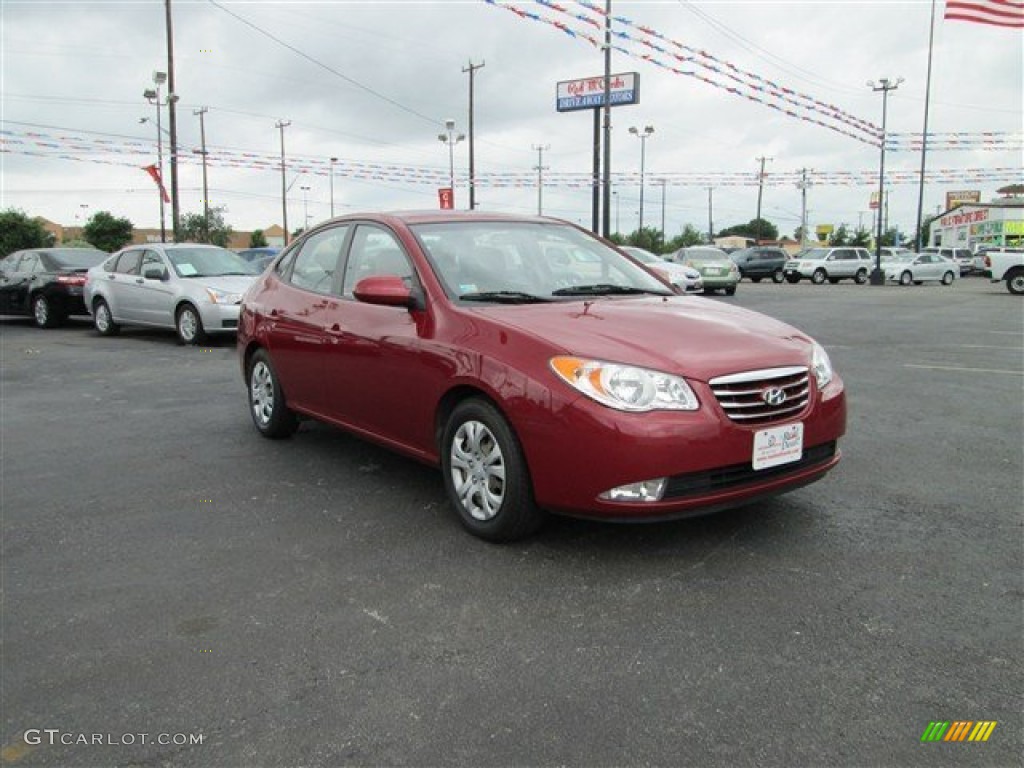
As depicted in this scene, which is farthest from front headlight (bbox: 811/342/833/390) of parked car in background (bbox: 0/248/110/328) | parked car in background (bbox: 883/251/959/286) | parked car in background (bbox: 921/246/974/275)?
parked car in background (bbox: 921/246/974/275)

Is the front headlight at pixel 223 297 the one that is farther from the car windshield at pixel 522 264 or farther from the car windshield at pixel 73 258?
the car windshield at pixel 522 264

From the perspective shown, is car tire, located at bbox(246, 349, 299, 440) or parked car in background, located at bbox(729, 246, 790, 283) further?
parked car in background, located at bbox(729, 246, 790, 283)

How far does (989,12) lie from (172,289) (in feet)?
46.5

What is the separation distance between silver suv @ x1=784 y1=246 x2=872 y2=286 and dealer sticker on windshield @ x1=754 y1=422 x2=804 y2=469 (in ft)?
114

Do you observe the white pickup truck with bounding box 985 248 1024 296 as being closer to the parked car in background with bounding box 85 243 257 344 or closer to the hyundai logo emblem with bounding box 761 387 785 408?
the parked car in background with bounding box 85 243 257 344

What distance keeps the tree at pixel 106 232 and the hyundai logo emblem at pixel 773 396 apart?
60.0m

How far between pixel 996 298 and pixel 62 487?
2528 cm

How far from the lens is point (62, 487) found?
4.82m

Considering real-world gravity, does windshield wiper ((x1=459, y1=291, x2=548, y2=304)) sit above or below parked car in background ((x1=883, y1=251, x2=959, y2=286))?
below

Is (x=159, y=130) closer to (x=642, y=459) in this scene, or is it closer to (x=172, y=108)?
(x=172, y=108)

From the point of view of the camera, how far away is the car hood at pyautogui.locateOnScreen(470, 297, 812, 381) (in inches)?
135

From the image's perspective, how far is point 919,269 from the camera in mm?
35250

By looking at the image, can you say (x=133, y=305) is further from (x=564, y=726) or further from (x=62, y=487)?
(x=564, y=726)

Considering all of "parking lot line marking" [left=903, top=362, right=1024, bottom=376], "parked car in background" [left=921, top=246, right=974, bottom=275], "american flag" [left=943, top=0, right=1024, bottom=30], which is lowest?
"parking lot line marking" [left=903, top=362, right=1024, bottom=376]
